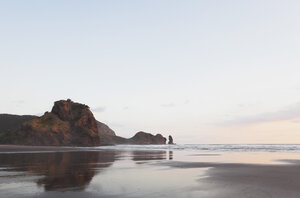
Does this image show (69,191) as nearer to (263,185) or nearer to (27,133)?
(263,185)

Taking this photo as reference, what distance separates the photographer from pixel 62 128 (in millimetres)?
109562

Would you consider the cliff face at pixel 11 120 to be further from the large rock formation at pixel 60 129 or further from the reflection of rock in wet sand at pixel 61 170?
the reflection of rock in wet sand at pixel 61 170

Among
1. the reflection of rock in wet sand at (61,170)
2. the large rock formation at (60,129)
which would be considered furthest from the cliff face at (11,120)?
the reflection of rock in wet sand at (61,170)

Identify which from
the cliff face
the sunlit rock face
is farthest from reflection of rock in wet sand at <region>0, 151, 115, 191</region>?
the cliff face

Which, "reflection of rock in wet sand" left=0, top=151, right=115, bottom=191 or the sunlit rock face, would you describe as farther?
the sunlit rock face

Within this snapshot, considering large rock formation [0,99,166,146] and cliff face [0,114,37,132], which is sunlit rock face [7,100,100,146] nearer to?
large rock formation [0,99,166,146]

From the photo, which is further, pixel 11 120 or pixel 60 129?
pixel 11 120

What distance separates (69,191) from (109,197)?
1.72 m

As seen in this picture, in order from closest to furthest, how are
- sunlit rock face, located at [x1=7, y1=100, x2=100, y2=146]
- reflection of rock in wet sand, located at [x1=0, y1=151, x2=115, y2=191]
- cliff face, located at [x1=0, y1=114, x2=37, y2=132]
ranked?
1. reflection of rock in wet sand, located at [x1=0, y1=151, x2=115, y2=191]
2. sunlit rock face, located at [x1=7, y1=100, x2=100, y2=146]
3. cliff face, located at [x1=0, y1=114, x2=37, y2=132]

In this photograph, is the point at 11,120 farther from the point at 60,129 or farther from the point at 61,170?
the point at 61,170

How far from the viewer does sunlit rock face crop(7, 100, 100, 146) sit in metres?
101

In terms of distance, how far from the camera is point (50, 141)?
10106 cm

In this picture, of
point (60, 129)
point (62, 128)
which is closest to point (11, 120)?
point (62, 128)

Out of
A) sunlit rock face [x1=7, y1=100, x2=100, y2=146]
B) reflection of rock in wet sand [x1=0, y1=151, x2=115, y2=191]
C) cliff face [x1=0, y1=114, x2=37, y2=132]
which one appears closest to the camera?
reflection of rock in wet sand [x1=0, y1=151, x2=115, y2=191]
